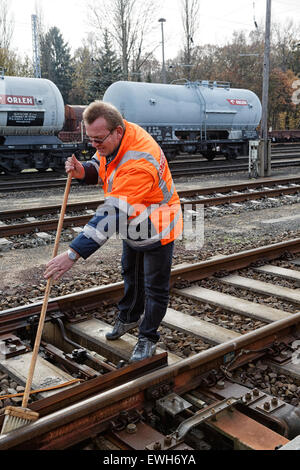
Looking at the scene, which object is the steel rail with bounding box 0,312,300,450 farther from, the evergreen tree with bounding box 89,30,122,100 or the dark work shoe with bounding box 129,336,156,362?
the evergreen tree with bounding box 89,30,122,100

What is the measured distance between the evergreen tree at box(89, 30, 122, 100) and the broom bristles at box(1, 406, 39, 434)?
37362mm

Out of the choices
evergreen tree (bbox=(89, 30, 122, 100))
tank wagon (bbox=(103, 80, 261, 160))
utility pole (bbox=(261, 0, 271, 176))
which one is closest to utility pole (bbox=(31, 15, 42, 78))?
evergreen tree (bbox=(89, 30, 122, 100))

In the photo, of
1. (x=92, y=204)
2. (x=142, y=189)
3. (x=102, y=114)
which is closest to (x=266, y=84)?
(x=92, y=204)

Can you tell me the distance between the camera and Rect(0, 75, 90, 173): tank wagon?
16.4 meters

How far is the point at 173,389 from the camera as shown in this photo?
10.8 ft

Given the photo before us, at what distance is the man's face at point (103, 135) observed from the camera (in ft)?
10.5

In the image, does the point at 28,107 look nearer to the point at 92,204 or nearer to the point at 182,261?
the point at 92,204

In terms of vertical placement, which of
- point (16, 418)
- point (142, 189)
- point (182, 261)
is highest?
point (142, 189)

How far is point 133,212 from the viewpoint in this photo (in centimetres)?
324

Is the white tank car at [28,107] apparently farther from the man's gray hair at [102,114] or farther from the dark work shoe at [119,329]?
the man's gray hair at [102,114]

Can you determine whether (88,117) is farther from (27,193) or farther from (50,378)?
(27,193)

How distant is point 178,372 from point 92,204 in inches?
299

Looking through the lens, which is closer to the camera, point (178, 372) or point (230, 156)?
point (178, 372)

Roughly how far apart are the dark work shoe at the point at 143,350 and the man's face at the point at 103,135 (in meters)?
1.52
